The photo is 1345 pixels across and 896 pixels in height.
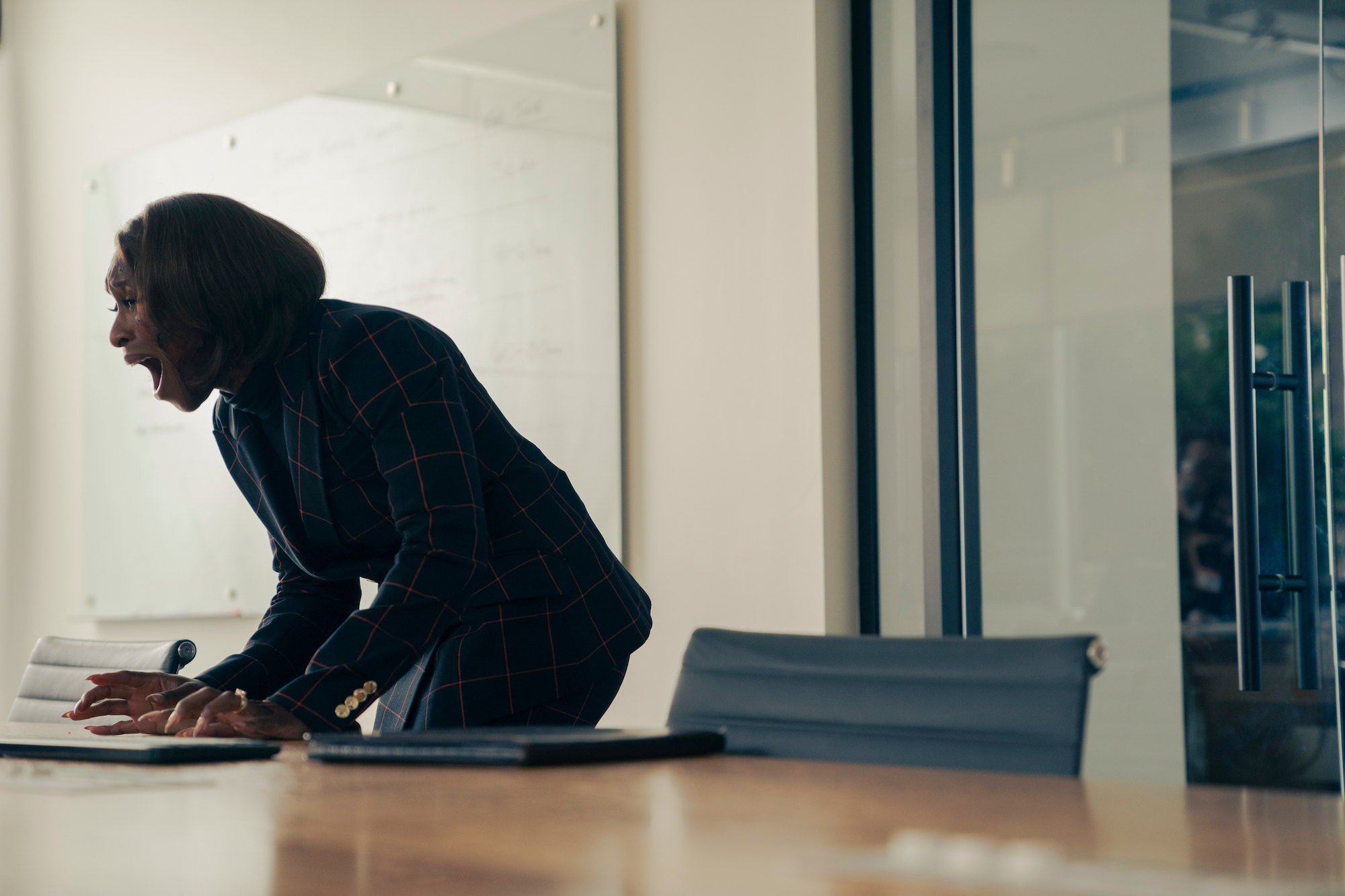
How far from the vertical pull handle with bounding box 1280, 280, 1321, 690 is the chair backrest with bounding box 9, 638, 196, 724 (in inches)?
78.0

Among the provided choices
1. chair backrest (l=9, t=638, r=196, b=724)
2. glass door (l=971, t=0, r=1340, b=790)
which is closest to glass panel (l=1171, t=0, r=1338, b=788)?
glass door (l=971, t=0, r=1340, b=790)

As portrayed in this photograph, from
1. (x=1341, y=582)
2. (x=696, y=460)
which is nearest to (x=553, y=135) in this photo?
(x=696, y=460)

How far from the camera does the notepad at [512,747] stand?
102 centimetres

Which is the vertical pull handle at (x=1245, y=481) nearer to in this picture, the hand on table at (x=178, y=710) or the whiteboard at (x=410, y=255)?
the whiteboard at (x=410, y=255)

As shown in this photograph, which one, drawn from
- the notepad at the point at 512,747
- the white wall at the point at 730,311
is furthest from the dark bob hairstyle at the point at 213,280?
the white wall at the point at 730,311

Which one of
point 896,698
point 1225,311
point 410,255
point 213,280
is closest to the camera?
point 896,698

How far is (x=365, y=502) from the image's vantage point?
1610 millimetres

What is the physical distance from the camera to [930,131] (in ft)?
9.11

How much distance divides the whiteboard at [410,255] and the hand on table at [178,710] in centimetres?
178

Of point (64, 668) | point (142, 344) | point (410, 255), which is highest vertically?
point (410, 255)

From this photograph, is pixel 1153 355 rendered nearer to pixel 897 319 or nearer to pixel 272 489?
pixel 897 319

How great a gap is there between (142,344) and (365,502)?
0.32 meters

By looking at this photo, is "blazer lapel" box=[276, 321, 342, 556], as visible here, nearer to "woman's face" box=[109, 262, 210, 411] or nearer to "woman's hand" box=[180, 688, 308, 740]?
"woman's face" box=[109, 262, 210, 411]

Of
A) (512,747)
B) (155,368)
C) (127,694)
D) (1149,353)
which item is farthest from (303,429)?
(1149,353)
